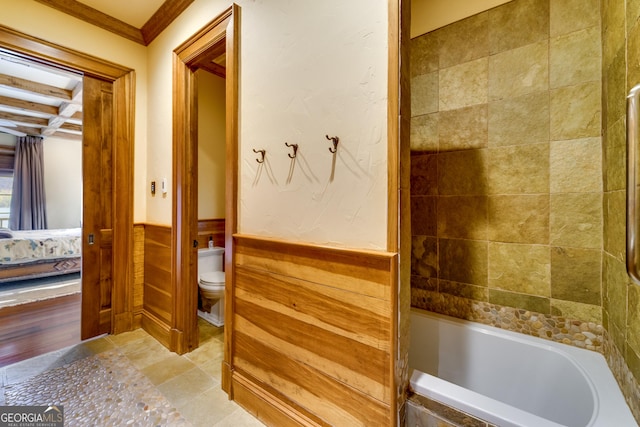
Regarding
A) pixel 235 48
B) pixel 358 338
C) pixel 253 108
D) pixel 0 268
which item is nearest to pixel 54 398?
pixel 358 338

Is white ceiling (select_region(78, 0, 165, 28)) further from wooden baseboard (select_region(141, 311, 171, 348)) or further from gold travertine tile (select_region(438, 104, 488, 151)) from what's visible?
wooden baseboard (select_region(141, 311, 171, 348))

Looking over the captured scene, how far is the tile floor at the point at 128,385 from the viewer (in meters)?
1.39

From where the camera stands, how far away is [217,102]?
2.92 m

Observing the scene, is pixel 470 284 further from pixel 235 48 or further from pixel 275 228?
pixel 235 48

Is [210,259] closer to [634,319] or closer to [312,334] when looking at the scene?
[312,334]

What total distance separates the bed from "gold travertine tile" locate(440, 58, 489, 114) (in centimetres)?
439

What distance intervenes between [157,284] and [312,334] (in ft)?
5.60

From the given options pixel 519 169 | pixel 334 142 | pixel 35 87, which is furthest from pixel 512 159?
pixel 35 87

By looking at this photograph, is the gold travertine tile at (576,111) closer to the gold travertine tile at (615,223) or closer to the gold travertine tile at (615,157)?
the gold travertine tile at (615,157)

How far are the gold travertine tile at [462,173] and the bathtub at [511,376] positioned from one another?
0.84 metres

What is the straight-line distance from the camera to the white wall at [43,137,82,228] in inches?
229

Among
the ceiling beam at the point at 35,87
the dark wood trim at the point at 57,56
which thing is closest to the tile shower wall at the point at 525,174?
the dark wood trim at the point at 57,56

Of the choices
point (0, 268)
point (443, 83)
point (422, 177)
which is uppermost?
point (443, 83)

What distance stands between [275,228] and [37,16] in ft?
7.95
